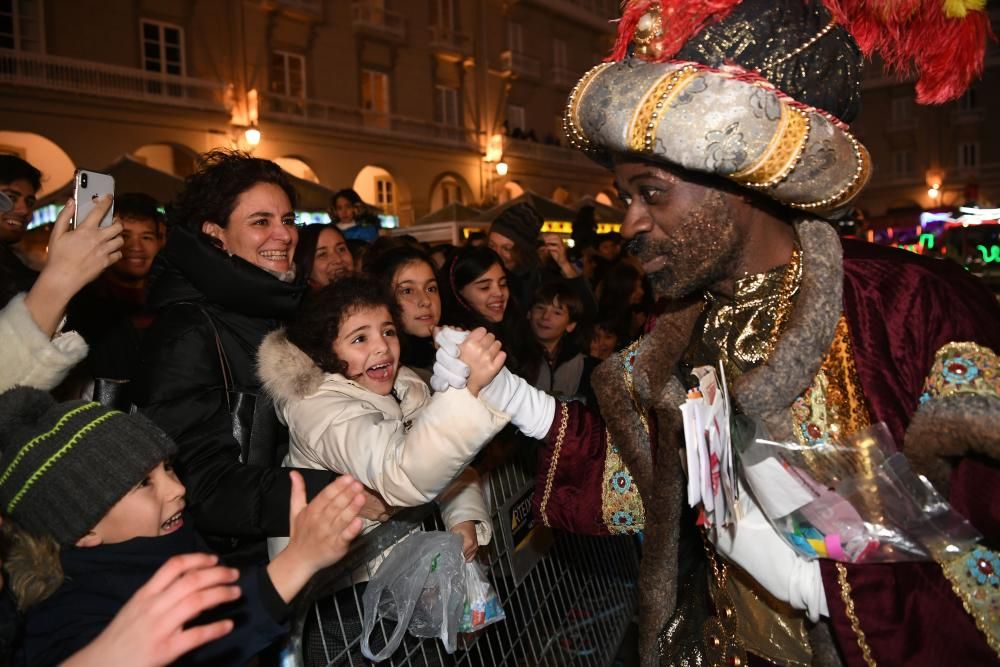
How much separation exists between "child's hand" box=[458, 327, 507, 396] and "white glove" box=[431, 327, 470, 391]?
0.01 metres

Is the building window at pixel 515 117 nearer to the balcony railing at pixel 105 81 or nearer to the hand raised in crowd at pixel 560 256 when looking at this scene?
the balcony railing at pixel 105 81

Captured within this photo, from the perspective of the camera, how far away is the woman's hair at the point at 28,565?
148cm

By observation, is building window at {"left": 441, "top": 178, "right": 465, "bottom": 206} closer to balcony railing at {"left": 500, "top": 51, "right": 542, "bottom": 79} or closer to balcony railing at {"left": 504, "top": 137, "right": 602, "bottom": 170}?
balcony railing at {"left": 504, "top": 137, "right": 602, "bottom": 170}

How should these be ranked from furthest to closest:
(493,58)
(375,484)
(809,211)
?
1. (493,58)
2. (375,484)
3. (809,211)

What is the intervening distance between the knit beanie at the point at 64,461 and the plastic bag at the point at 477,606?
92cm

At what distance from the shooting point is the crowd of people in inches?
59.9

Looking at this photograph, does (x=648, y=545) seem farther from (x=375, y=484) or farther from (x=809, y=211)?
(x=809, y=211)

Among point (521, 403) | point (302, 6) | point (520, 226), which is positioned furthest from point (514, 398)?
point (302, 6)

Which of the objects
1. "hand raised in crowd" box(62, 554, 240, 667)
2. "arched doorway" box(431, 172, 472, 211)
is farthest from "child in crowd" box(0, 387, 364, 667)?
"arched doorway" box(431, 172, 472, 211)

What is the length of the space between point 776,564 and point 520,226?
14.9 ft

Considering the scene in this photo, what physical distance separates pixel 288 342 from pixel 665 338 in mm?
1235

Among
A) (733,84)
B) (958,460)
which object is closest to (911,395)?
(958,460)

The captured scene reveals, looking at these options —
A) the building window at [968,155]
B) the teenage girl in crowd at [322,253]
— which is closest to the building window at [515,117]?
the building window at [968,155]

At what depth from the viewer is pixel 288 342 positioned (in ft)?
8.00
